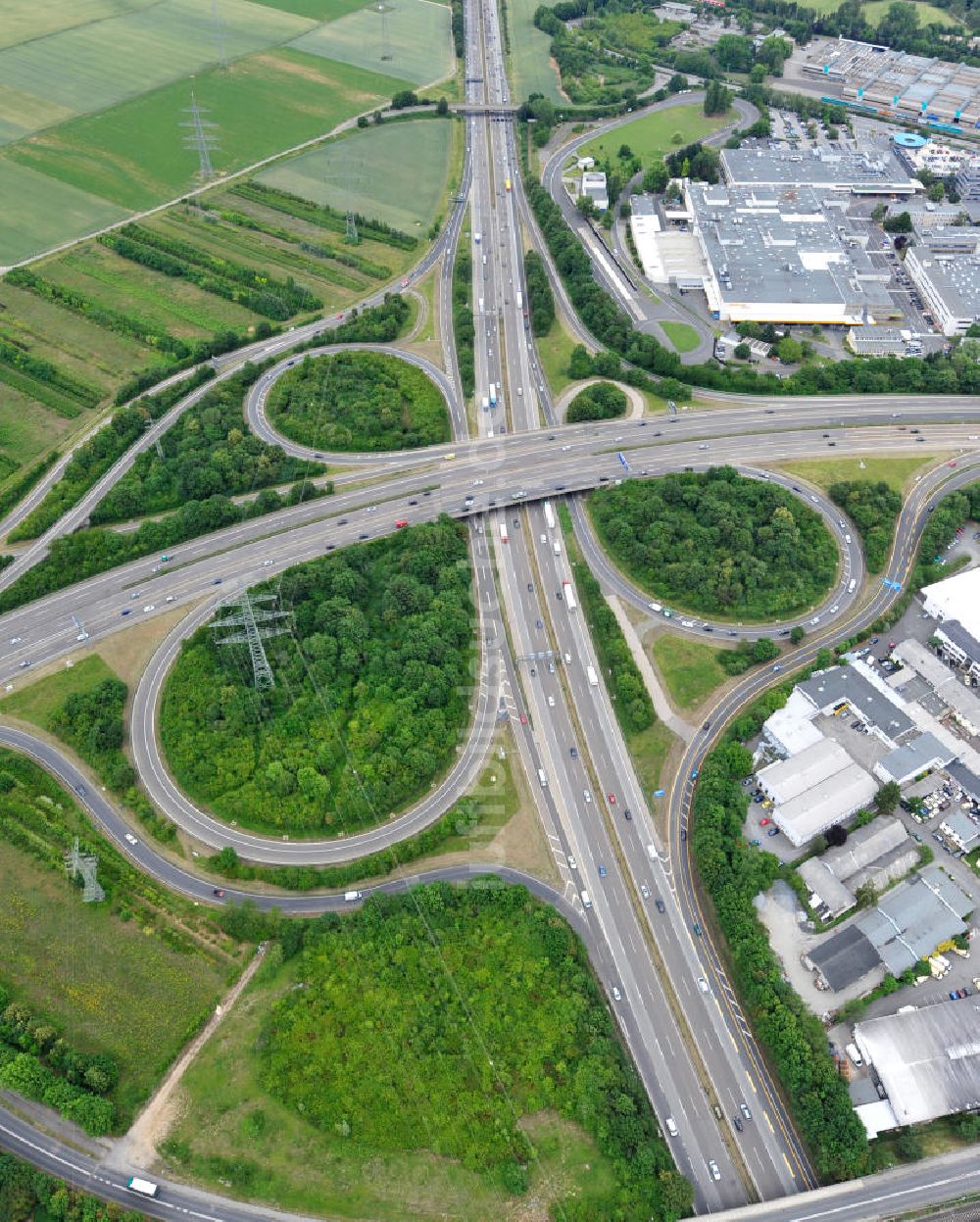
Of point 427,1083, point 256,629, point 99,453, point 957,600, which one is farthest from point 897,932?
point 99,453

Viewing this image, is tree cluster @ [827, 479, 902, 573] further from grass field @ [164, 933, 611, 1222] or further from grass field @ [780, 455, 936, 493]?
grass field @ [164, 933, 611, 1222]

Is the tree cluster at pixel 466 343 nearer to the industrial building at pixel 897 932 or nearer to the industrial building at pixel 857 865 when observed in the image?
the industrial building at pixel 857 865

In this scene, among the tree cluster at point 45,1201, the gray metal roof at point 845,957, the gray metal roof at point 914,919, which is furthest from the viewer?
the gray metal roof at point 914,919

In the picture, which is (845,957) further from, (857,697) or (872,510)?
(872,510)

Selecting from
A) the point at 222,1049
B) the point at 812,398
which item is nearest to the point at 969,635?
the point at 812,398

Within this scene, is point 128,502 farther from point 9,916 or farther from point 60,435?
point 9,916

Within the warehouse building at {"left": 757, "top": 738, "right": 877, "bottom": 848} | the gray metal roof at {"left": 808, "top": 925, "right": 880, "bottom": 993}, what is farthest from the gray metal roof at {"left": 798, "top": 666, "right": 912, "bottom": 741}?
the gray metal roof at {"left": 808, "top": 925, "right": 880, "bottom": 993}

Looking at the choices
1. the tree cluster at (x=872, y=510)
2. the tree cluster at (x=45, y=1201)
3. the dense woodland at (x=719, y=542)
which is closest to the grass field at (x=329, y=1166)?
the tree cluster at (x=45, y=1201)
